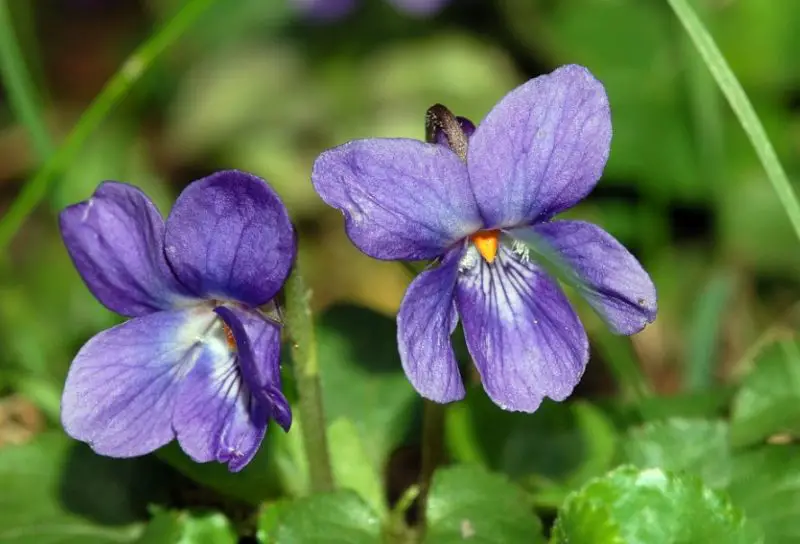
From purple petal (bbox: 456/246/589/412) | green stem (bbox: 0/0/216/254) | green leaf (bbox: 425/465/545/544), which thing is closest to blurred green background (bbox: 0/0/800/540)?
green stem (bbox: 0/0/216/254)

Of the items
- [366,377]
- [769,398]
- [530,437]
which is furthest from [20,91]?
[769,398]

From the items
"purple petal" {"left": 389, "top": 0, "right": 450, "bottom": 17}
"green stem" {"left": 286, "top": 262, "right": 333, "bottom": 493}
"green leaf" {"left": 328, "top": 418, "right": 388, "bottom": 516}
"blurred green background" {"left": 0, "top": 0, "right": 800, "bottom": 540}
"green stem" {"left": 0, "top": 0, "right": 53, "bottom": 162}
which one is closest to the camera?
"green stem" {"left": 286, "top": 262, "right": 333, "bottom": 493}

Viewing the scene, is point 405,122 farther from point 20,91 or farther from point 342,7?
point 20,91

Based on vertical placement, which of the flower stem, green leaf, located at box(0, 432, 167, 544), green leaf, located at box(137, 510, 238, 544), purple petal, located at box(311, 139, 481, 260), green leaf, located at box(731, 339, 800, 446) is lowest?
green leaf, located at box(731, 339, 800, 446)

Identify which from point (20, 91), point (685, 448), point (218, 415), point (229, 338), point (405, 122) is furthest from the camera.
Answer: point (405, 122)

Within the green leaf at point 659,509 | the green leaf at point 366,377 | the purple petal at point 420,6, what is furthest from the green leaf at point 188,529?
the purple petal at point 420,6

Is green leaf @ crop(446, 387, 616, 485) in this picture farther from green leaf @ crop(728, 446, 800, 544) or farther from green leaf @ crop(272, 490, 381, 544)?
green leaf @ crop(272, 490, 381, 544)
